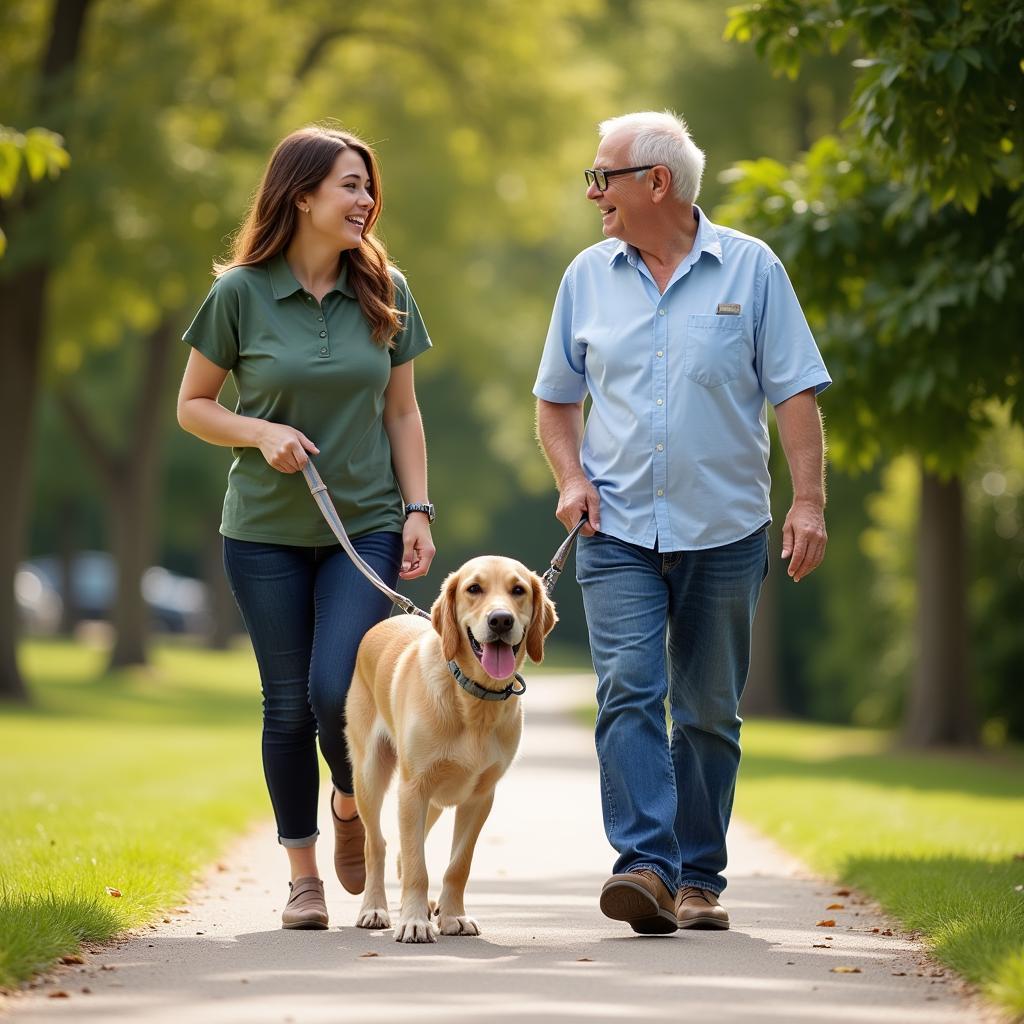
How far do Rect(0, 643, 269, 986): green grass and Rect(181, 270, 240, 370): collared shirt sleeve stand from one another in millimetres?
1904

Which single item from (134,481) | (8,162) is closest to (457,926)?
(8,162)

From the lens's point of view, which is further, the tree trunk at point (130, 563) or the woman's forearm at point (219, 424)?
the tree trunk at point (130, 563)

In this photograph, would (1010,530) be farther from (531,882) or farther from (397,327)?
(397,327)

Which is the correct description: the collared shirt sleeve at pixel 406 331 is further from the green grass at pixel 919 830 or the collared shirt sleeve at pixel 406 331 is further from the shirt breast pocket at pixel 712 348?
the green grass at pixel 919 830

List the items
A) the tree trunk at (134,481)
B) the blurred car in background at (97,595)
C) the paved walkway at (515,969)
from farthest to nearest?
1. the blurred car in background at (97,595)
2. the tree trunk at (134,481)
3. the paved walkway at (515,969)

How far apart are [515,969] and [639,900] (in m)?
0.63

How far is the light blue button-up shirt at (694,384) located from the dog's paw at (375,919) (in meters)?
1.49

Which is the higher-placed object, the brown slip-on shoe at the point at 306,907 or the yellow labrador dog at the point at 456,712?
the yellow labrador dog at the point at 456,712

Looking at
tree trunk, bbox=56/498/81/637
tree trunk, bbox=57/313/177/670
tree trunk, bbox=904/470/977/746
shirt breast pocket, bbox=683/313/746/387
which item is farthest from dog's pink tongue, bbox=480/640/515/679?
tree trunk, bbox=56/498/81/637

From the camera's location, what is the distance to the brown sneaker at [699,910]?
5898mm

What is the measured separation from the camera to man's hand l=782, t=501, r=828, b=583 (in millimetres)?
5680

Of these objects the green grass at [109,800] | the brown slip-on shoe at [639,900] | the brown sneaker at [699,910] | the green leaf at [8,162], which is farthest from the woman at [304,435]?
the green leaf at [8,162]

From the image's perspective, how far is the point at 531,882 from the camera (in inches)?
301

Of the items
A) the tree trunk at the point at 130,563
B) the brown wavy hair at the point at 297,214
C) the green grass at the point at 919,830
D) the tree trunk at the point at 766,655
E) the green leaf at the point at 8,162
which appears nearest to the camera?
the green grass at the point at 919,830
